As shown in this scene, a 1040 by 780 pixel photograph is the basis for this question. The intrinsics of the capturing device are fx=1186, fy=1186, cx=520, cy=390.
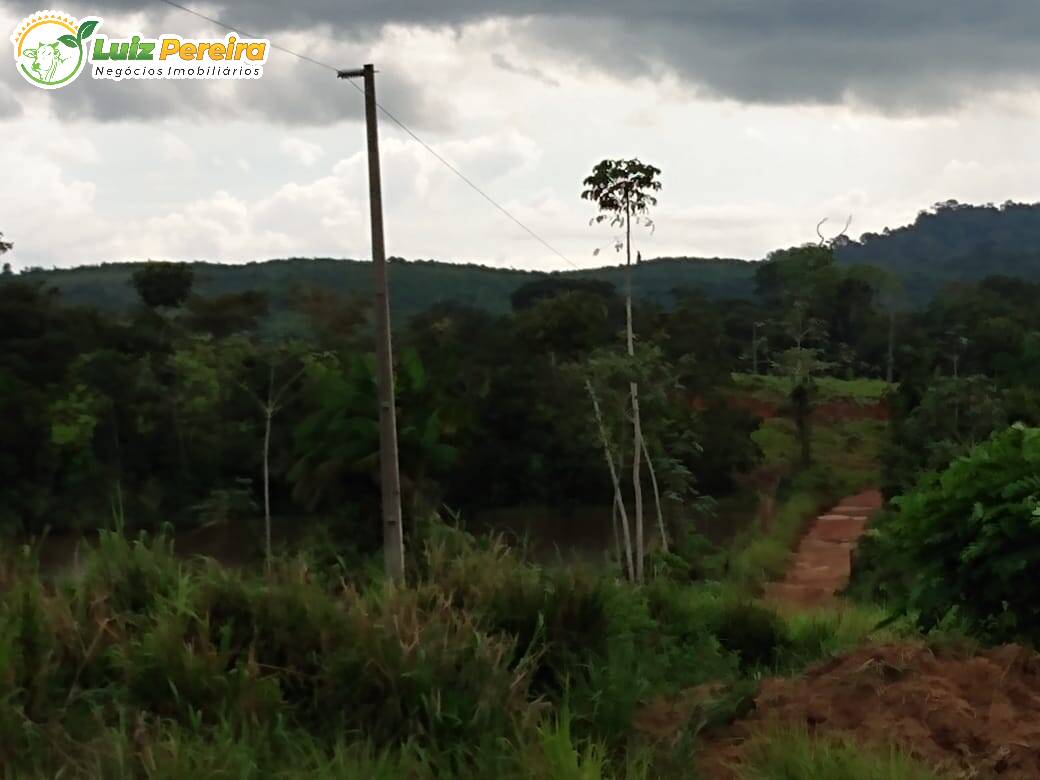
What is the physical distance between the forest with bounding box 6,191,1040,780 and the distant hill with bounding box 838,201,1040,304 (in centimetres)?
5295

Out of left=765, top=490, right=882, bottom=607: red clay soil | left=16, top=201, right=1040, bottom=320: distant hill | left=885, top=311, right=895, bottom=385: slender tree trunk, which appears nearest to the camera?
left=765, top=490, right=882, bottom=607: red clay soil

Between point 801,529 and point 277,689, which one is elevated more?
point 277,689

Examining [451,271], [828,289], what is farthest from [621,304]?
[451,271]

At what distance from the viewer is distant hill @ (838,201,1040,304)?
127875 millimetres

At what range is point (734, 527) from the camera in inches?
1580

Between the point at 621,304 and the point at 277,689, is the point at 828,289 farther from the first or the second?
the point at 277,689

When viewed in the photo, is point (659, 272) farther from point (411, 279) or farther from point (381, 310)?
point (381, 310)

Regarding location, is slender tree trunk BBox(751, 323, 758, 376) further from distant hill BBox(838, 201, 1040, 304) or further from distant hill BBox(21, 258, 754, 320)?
distant hill BBox(838, 201, 1040, 304)

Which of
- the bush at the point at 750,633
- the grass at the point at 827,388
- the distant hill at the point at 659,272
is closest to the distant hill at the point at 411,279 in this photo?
the distant hill at the point at 659,272

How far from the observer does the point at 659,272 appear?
116625 mm

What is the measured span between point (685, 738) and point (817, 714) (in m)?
0.79

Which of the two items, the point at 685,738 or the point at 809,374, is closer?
the point at 685,738

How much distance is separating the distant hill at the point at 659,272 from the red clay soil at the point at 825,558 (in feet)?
34.9

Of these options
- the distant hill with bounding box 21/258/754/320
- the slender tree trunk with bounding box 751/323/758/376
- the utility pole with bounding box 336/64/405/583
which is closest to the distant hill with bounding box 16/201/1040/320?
the distant hill with bounding box 21/258/754/320
